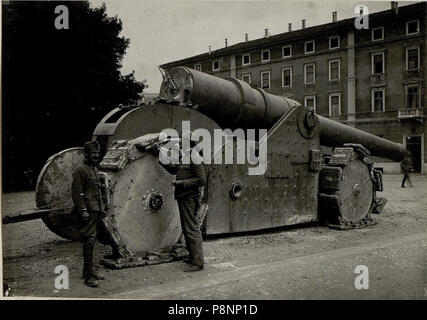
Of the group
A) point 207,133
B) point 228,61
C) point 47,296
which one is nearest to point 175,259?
point 47,296

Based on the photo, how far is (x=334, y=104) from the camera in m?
37.3

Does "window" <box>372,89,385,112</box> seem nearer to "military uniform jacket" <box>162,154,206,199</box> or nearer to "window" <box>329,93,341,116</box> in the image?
"window" <box>329,93,341,116</box>

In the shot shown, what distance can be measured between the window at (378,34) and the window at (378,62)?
1.09 m

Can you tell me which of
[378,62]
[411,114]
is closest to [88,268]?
[411,114]

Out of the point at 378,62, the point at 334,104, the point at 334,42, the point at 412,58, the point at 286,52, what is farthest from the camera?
the point at 286,52

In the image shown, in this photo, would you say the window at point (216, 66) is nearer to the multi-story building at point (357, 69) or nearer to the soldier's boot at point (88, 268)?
the multi-story building at point (357, 69)

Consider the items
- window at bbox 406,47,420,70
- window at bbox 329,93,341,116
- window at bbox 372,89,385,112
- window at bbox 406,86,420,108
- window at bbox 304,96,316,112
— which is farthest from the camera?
window at bbox 304,96,316,112

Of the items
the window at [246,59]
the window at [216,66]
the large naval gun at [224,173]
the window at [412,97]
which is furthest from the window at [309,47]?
the large naval gun at [224,173]

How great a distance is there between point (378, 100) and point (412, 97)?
7.93 ft

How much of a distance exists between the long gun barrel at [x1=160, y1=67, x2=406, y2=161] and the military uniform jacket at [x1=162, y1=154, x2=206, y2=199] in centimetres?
190

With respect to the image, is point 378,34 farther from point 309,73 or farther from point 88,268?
point 88,268

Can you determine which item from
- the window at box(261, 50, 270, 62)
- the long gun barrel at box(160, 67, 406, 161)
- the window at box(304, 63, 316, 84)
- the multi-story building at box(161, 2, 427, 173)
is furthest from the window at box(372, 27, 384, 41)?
the long gun barrel at box(160, 67, 406, 161)

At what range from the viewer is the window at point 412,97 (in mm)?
30538

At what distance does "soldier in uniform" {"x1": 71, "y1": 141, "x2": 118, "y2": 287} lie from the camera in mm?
5512
